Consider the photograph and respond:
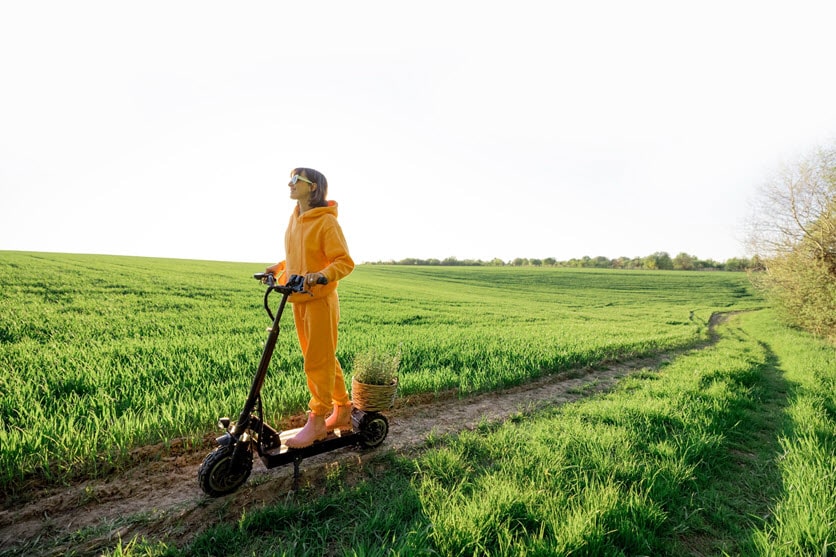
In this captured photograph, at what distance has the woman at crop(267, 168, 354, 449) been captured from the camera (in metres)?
3.49

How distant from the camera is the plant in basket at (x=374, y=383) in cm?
388

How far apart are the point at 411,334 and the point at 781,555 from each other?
7.97 m

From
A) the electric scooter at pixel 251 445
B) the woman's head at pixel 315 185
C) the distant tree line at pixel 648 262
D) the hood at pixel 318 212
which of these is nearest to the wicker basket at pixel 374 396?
the electric scooter at pixel 251 445

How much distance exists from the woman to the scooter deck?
6cm

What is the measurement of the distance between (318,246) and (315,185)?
595 millimetres

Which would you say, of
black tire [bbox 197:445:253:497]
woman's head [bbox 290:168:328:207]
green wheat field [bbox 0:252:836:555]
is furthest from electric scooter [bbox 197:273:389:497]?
woman's head [bbox 290:168:328:207]

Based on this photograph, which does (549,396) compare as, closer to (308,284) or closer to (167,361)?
(308,284)

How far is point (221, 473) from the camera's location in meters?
3.09

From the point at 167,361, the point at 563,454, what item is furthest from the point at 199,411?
the point at 563,454

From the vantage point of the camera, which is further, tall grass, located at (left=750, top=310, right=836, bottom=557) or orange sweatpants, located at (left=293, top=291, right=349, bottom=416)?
orange sweatpants, located at (left=293, top=291, right=349, bottom=416)

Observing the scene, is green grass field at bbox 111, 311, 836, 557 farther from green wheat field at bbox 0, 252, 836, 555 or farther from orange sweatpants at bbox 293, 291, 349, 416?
orange sweatpants at bbox 293, 291, 349, 416

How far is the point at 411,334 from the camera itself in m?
10.1

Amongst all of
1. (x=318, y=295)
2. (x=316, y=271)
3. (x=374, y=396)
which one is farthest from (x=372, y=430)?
(x=316, y=271)

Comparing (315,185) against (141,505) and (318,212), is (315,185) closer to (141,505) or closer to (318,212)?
(318,212)
